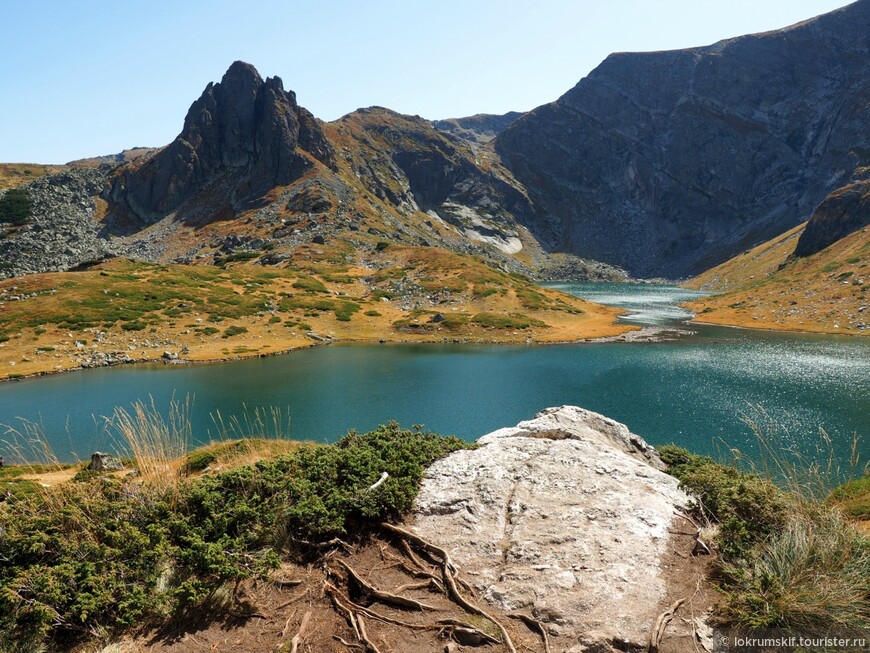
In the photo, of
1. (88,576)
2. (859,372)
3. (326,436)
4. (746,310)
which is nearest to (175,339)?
(326,436)

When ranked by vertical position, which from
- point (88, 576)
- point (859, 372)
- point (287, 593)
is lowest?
point (859, 372)

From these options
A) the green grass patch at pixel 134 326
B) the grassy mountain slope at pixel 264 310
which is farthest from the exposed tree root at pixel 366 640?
the green grass patch at pixel 134 326

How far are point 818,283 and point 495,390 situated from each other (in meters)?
88.2

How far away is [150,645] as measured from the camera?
5.98 m

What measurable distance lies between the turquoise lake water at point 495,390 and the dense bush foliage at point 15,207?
392 feet

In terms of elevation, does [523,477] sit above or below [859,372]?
above

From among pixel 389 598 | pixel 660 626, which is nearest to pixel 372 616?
pixel 389 598

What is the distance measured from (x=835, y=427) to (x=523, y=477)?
29.6 metres

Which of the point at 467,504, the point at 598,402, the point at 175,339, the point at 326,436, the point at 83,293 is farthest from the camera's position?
the point at 83,293

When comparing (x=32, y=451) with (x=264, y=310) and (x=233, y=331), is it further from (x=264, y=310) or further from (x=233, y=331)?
(x=264, y=310)

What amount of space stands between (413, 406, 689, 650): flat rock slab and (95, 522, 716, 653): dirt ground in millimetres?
313

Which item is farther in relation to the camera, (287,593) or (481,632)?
(287,593)

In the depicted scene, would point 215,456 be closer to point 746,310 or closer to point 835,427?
point 835,427

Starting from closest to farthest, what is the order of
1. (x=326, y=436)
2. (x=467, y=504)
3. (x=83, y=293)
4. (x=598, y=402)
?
(x=467, y=504)
(x=326, y=436)
(x=598, y=402)
(x=83, y=293)
